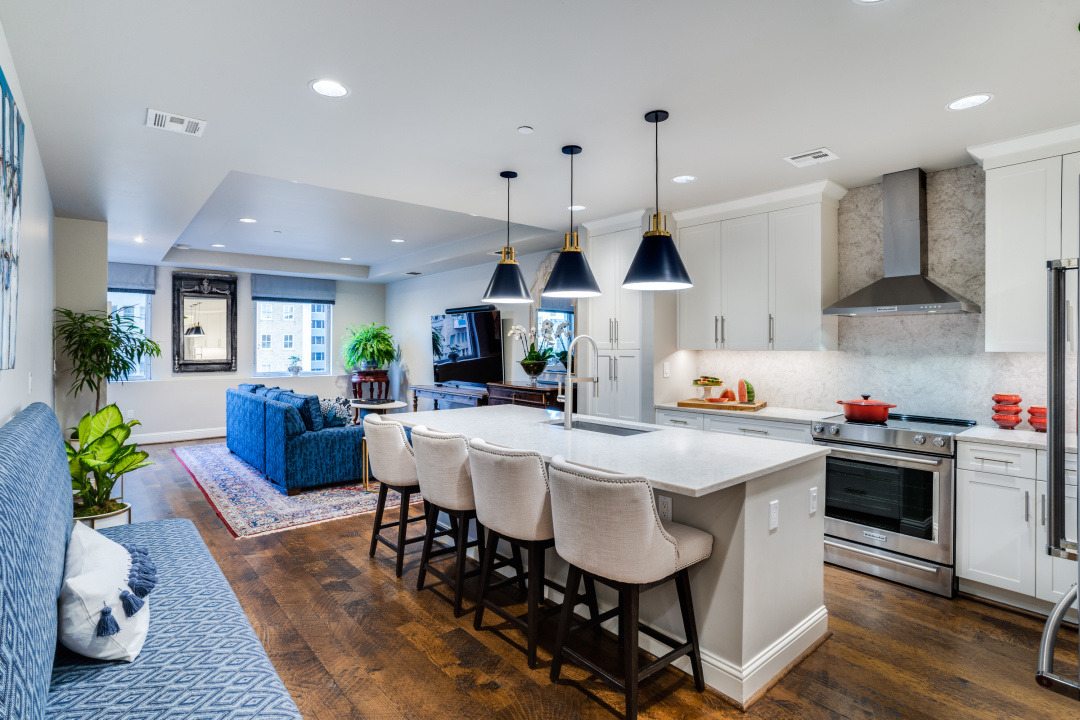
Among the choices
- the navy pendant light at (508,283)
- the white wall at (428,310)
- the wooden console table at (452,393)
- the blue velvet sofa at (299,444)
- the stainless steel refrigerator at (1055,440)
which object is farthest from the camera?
the white wall at (428,310)

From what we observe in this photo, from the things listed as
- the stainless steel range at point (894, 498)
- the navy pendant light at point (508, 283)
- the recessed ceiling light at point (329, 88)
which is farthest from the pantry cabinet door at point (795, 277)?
the recessed ceiling light at point (329, 88)

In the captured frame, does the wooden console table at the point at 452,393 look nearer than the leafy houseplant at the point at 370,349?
Yes

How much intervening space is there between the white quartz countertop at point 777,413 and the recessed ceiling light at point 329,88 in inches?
124

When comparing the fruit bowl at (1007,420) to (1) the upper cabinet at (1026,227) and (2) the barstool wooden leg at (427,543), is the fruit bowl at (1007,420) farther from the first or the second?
(2) the barstool wooden leg at (427,543)

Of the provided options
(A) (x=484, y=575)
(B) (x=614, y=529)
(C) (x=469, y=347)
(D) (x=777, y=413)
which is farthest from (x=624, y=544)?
(C) (x=469, y=347)

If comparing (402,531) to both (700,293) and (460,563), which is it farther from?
(700,293)

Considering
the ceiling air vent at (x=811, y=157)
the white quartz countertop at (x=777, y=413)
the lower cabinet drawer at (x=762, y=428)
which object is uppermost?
the ceiling air vent at (x=811, y=157)

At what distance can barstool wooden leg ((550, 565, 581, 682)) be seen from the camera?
221cm

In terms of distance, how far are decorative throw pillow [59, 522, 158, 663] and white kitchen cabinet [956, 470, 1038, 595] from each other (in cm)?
377

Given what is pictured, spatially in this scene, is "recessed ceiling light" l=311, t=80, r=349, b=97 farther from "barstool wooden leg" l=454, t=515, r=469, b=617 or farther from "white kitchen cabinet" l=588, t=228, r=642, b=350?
"white kitchen cabinet" l=588, t=228, r=642, b=350

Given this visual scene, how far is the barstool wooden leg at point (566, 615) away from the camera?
2.21m

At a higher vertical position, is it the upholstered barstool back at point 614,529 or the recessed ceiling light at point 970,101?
the recessed ceiling light at point 970,101

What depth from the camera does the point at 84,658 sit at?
5.02ft

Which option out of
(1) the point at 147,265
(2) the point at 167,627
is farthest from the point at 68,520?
(1) the point at 147,265
